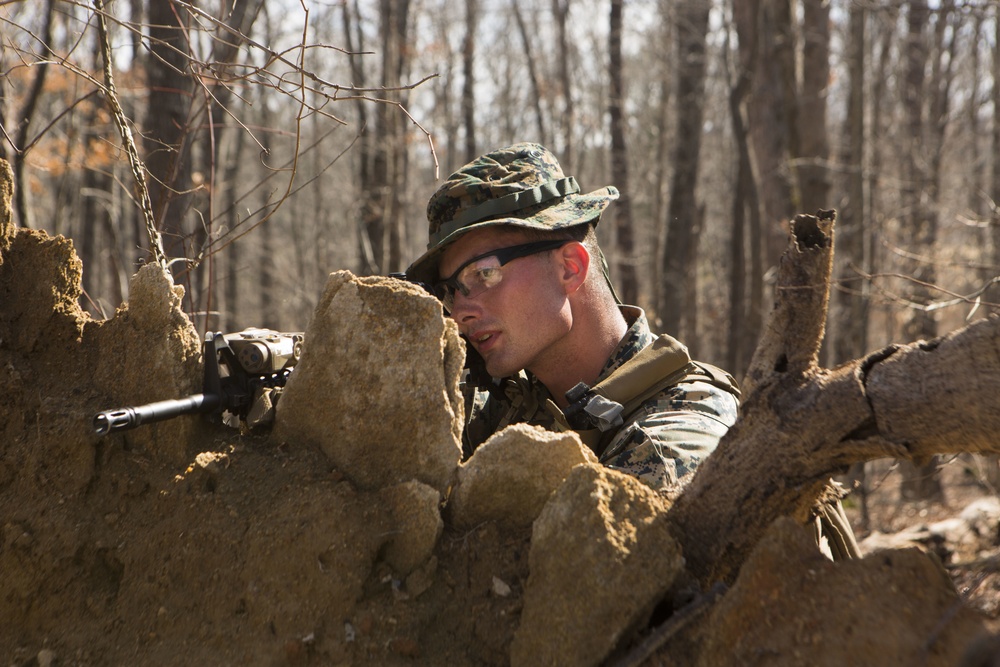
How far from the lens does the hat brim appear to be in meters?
3.13

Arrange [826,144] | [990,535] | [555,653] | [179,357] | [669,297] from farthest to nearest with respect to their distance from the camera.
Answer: [669,297], [826,144], [990,535], [179,357], [555,653]

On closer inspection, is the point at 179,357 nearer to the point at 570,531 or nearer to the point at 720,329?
the point at 570,531

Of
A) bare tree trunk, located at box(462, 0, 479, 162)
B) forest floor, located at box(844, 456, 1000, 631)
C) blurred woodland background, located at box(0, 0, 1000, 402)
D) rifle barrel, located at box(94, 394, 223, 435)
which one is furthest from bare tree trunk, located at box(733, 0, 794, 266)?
bare tree trunk, located at box(462, 0, 479, 162)

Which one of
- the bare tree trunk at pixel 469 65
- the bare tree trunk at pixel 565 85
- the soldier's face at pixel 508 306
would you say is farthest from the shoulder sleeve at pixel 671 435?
the bare tree trunk at pixel 469 65

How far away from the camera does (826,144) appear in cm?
880

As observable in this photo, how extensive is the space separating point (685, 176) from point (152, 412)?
1183 centimetres

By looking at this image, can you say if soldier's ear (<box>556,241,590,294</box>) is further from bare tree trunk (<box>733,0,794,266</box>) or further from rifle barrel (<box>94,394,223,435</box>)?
bare tree trunk (<box>733,0,794,266</box>)

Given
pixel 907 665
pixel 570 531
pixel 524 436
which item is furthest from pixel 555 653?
pixel 907 665

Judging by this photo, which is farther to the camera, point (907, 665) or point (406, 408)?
point (406, 408)

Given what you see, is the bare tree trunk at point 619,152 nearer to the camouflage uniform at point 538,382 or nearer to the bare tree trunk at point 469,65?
the bare tree trunk at point 469,65

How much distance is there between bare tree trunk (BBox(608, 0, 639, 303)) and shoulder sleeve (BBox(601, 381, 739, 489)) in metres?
10.7

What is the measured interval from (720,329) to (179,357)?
14.7 meters

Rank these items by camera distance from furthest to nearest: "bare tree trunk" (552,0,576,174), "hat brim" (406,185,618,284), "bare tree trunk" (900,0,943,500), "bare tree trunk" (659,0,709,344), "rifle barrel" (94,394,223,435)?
"bare tree trunk" (552,0,576,174)
"bare tree trunk" (659,0,709,344)
"bare tree trunk" (900,0,943,500)
"hat brim" (406,185,618,284)
"rifle barrel" (94,394,223,435)

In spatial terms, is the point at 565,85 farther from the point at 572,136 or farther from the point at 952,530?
the point at 952,530
